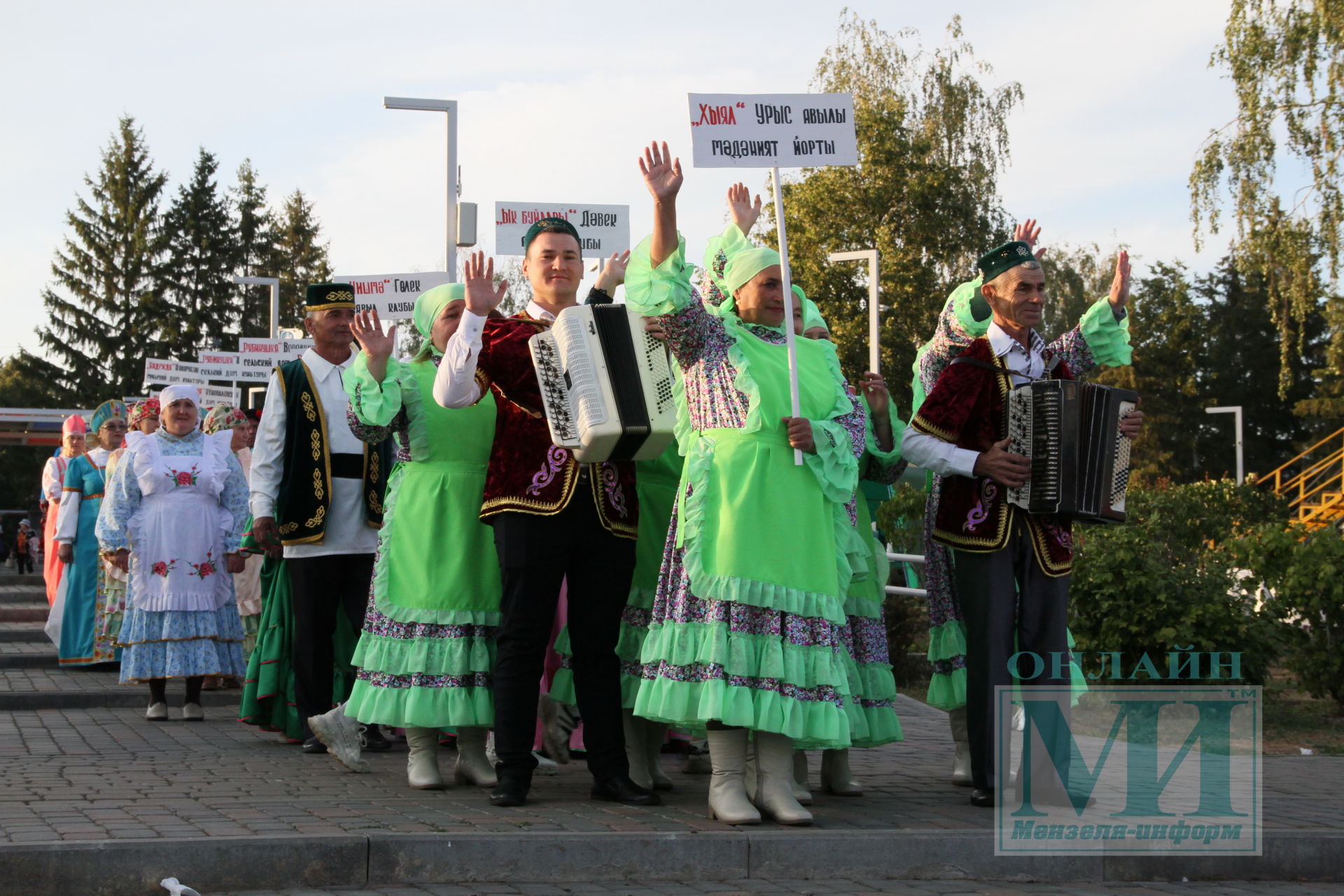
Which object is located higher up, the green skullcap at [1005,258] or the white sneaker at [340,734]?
the green skullcap at [1005,258]

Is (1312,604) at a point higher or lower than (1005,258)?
lower

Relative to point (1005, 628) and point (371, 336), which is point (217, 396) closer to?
point (371, 336)

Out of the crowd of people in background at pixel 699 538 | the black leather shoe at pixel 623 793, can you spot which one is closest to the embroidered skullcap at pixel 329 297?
the crowd of people in background at pixel 699 538

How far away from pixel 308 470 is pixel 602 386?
2.77 metres

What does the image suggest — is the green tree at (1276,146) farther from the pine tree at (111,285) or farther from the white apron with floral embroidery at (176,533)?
the pine tree at (111,285)

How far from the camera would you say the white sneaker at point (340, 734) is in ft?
22.9

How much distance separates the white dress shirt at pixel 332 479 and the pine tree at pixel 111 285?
56528 millimetres

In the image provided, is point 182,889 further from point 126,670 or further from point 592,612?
point 126,670

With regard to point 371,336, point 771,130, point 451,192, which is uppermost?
point 451,192

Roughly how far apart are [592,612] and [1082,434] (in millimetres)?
2181

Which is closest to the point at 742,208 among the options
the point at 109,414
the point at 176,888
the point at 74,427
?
the point at 176,888

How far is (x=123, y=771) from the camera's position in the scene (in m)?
7.07

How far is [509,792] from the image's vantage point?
19.9ft

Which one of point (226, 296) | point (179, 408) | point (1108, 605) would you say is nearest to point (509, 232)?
point (179, 408)
